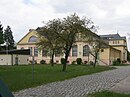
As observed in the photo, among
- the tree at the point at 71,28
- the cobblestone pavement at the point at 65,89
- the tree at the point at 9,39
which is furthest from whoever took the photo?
the tree at the point at 9,39

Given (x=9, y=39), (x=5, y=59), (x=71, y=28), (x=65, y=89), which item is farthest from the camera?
(x=9, y=39)

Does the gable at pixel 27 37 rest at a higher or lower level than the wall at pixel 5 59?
higher

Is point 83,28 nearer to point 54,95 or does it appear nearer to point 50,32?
point 50,32

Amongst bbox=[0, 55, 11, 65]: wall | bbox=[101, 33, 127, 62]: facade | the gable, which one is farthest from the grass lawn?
bbox=[101, 33, 127, 62]: facade

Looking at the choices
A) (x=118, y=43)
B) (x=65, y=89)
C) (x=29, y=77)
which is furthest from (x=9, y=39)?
(x=65, y=89)

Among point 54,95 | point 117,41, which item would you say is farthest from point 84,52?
point 54,95

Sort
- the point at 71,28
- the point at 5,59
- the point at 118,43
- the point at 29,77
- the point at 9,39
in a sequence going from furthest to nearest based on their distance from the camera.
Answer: the point at 9,39 < the point at 118,43 < the point at 5,59 < the point at 71,28 < the point at 29,77

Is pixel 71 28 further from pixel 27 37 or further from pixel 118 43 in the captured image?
pixel 118 43

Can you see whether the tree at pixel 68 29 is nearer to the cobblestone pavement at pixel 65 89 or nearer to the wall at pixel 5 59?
the cobblestone pavement at pixel 65 89

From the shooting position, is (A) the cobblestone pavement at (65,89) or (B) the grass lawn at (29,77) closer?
(A) the cobblestone pavement at (65,89)

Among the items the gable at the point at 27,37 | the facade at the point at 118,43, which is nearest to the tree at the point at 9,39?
the gable at the point at 27,37

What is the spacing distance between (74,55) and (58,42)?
162 ft

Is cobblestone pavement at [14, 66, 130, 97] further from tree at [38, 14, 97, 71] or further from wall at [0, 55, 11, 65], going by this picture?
wall at [0, 55, 11, 65]

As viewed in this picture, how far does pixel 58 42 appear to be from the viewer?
124 feet
